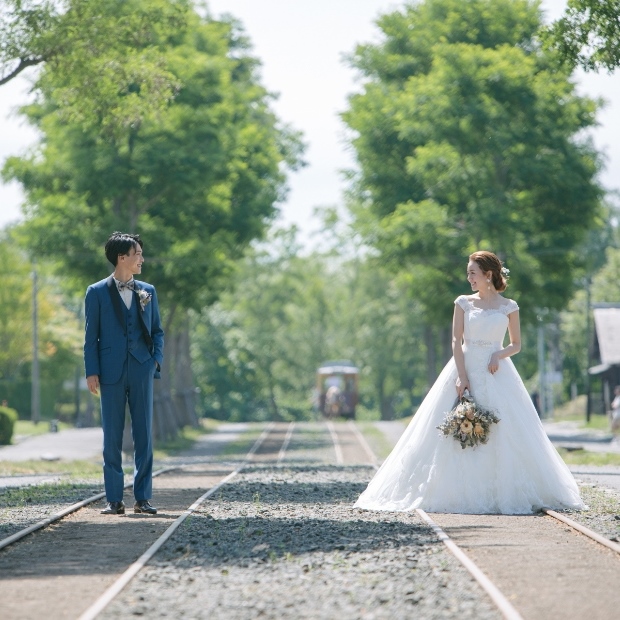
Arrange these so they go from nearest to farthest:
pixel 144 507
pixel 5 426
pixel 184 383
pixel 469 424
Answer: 1. pixel 144 507
2. pixel 469 424
3. pixel 5 426
4. pixel 184 383

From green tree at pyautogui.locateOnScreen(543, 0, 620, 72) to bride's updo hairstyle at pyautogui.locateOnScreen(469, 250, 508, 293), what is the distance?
16.5 feet

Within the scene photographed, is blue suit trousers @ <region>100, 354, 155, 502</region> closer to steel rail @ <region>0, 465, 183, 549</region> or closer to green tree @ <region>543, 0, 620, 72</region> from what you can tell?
steel rail @ <region>0, 465, 183, 549</region>

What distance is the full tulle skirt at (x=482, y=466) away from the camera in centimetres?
1162

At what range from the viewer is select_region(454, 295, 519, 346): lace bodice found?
39.6 ft

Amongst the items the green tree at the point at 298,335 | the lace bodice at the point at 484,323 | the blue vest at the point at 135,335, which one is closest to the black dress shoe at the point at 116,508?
the blue vest at the point at 135,335

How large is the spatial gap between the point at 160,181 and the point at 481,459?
2331 cm

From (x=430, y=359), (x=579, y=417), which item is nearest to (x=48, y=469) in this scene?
(x=430, y=359)

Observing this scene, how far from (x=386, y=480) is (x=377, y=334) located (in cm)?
7979

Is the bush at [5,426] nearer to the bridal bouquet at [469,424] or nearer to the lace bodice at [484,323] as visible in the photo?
the lace bodice at [484,323]

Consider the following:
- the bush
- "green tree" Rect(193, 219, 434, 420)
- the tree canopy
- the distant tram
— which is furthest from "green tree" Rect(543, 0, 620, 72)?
"green tree" Rect(193, 219, 434, 420)

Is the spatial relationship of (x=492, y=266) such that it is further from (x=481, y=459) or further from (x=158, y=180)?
(x=158, y=180)

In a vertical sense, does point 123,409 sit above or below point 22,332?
below

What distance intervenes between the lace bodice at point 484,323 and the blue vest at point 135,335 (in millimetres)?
2901

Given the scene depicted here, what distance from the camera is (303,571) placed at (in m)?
7.98
